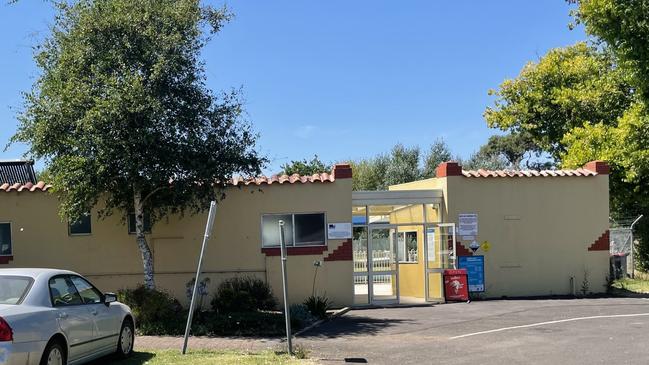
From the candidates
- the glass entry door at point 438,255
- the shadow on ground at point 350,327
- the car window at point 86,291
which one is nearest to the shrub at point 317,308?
the shadow on ground at point 350,327

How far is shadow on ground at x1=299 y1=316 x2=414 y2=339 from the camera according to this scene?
13.0 meters

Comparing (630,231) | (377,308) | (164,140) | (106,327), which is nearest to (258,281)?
(377,308)

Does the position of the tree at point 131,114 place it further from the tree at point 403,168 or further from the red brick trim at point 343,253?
the tree at point 403,168

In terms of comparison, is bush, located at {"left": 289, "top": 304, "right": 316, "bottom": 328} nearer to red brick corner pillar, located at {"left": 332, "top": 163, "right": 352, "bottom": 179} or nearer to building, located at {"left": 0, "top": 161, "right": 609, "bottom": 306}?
building, located at {"left": 0, "top": 161, "right": 609, "bottom": 306}

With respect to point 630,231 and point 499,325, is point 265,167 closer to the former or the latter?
point 499,325

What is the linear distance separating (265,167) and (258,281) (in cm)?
355

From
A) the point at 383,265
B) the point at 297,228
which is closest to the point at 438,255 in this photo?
the point at 383,265

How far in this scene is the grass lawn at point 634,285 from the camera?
19.8 metres

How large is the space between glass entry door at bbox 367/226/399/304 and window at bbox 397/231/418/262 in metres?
0.64

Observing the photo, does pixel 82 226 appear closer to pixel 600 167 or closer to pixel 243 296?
A: pixel 243 296

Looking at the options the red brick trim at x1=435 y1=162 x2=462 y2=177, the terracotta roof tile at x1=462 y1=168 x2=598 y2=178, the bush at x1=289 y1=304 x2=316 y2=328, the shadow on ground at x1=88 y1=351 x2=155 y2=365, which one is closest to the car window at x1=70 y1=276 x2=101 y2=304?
the shadow on ground at x1=88 y1=351 x2=155 y2=365

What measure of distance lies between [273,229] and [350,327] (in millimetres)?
4473

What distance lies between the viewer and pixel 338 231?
17500mm

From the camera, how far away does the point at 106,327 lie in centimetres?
912
